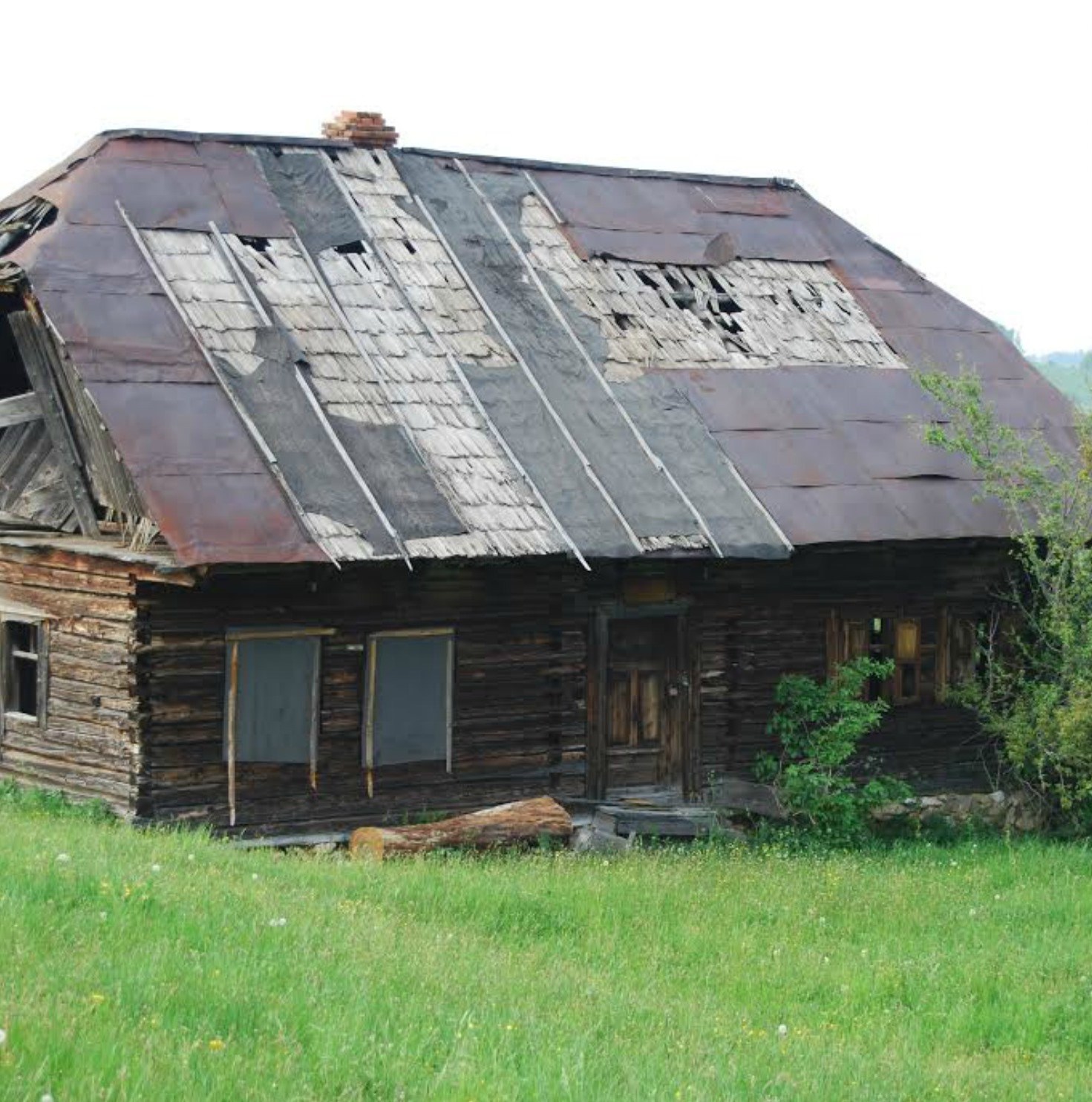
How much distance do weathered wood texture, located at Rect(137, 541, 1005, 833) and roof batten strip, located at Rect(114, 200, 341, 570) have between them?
52cm

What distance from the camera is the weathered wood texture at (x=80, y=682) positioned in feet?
52.5

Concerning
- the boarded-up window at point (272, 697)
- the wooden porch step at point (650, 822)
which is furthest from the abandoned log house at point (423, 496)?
the wooden porch step at point (650, 822)

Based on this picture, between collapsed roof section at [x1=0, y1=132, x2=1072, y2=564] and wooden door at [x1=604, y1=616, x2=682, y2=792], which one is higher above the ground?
collapsed roof section at [x1=0, y1=132, x2=1072, y2=564]

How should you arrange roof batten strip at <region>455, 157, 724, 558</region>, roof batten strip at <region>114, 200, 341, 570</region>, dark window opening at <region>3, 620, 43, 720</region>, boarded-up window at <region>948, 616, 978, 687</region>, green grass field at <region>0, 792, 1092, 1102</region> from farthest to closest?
boarded-up window at <region>948, 616, 978, 687</region> → roof batten strip at <region>455, 157, 724, 558</region> → dark window opening at <region>3, 620, 43, 720</region> → roof batten strip at <region>114, 200, 341, 570</region> → green grass field at <region>0, 792, 1092, 1102</region>

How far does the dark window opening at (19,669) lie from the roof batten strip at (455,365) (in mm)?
4728

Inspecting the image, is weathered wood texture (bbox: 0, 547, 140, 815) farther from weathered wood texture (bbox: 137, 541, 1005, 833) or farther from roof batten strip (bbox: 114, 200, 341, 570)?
roof batten strip (bbox: 114, 200, 341, 570)

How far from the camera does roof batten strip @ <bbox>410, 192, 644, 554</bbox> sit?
58.7ft

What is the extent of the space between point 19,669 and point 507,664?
15.3ft

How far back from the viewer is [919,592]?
20.8 m

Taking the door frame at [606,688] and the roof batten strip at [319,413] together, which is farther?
the door frame at [606,688]

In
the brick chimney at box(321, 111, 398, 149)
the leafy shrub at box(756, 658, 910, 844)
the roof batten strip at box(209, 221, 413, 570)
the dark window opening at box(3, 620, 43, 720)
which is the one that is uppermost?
the brick chimney at box(321, 111, 398, 149)

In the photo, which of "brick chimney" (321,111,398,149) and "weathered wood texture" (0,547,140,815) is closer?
"weathered wood texture" (0,547,140,815)

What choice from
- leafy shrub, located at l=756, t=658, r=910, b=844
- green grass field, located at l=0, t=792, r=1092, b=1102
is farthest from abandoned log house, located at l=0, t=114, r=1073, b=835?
green grass field, located at l=0, t=792, r=1092, b=1102

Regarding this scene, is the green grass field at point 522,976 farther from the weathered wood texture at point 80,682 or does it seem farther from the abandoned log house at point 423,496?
the abandoned log house at point 423,496
